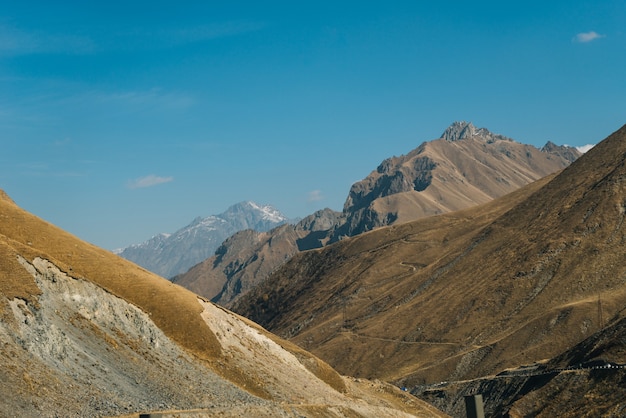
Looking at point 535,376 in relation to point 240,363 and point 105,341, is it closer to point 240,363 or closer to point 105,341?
point 240,363

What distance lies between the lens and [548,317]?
7717 inches

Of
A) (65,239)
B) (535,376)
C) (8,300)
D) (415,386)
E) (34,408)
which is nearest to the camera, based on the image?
(34,408)

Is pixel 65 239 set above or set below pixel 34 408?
above

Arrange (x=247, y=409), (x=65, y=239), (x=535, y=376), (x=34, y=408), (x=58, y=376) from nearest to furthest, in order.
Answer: (x=34, y=408) → (x=58, y=376) → (x=247, y=409) → (x=65, y=239) → (x=535, y=376)

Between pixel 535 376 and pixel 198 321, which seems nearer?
pixel 198 321

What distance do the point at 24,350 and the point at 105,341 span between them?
1317 centimetres

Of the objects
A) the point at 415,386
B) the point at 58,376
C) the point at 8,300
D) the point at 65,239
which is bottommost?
the point at 415,386

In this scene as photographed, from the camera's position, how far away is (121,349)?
75.9 meters

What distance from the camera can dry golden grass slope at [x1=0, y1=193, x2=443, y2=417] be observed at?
62.2 m

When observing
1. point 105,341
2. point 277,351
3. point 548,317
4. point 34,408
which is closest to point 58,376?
point 34,408

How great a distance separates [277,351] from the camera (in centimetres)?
10312

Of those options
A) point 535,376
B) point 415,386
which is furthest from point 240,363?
point 415,386

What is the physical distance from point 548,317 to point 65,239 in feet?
465

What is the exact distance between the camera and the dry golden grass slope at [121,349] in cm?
Result: 6216
